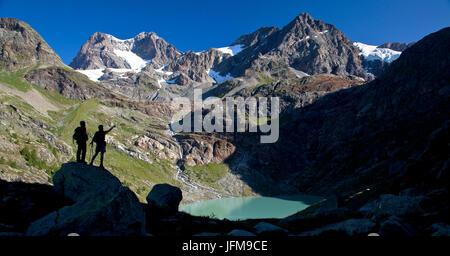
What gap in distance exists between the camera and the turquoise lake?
115750 millimetres

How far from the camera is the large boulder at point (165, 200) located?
2167 centimetres

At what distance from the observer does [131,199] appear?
38.3ft

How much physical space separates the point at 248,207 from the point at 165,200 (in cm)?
11981

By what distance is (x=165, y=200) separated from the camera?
2247 centimetres

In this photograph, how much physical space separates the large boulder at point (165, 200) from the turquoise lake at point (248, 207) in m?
89.1

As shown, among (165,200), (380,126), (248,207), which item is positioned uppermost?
(380,126)

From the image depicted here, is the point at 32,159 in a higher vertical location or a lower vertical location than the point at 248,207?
higher

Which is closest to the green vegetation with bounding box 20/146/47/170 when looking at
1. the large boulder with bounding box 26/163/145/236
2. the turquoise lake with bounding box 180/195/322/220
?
the turquoise lake with bounding box 180/195/322/220

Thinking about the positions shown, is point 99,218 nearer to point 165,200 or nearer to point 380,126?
point 165,200

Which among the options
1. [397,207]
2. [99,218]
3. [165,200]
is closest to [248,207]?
[165,200]

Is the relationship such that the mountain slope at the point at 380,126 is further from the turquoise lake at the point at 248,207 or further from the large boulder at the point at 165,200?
the large boulder at the point at 165,200

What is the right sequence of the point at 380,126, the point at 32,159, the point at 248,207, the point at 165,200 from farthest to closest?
the point at 380,126 → the point at 248,207 → the point at 32,159 → the point at 165,200
